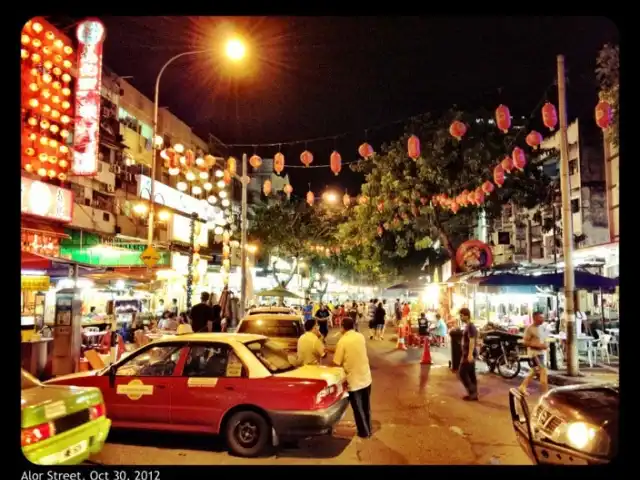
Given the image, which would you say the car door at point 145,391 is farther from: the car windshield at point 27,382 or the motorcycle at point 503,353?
the motorcycle at point 503,353

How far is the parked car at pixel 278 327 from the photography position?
41.1 ft

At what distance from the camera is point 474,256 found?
806 inches

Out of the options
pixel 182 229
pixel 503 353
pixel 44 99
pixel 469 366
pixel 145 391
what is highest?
pixel 44 99

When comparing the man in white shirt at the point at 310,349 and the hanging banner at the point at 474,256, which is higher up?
the hanging banner at the point at 474,256

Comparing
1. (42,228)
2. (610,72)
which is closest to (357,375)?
(610,72)

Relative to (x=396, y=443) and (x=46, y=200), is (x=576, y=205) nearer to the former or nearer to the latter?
(x=396, y=443)

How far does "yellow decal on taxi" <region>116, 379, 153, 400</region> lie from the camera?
24.2ft

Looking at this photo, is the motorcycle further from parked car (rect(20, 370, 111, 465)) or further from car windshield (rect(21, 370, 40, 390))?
car windshield (rect(21, 370, 40, 390))

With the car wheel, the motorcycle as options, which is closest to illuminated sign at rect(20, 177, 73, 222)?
the car wheel

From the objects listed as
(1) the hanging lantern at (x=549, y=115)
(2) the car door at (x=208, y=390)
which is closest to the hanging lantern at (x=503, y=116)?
(1) the hanging lantern at (x=549, y=115)

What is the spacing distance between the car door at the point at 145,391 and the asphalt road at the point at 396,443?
16.4 inches

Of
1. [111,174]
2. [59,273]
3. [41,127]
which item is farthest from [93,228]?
[59,273]

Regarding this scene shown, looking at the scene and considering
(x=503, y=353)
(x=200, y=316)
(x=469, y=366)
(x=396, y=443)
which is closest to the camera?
(x=396, y=443)

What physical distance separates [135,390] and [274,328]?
5424 millimetres
